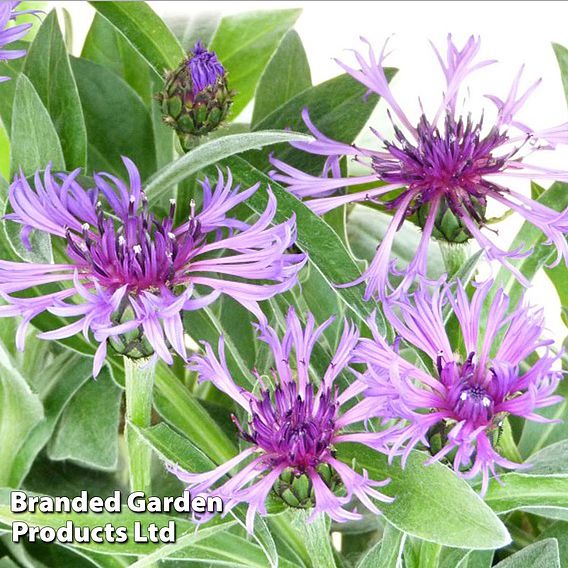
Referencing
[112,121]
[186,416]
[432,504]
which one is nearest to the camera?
[432,504]

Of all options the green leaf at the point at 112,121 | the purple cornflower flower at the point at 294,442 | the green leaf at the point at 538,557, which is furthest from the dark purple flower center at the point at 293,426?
the green leaf at the point at 112,121

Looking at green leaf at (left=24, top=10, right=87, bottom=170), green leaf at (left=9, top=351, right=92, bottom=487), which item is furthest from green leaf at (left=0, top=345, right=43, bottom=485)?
green leaf at (left=24, top=10, right=87, bottom=170)

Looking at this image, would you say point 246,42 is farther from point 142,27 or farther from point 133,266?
point 133,266

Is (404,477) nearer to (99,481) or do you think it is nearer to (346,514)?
(346,514)

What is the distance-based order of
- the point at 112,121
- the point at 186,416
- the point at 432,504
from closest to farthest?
the point at 432,504 → the point at 186,416 → the point at 112,121

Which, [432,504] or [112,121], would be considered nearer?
[432,504]

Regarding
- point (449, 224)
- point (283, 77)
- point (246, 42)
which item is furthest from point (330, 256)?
point (246, 42)

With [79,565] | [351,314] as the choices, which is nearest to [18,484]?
[79,565]
